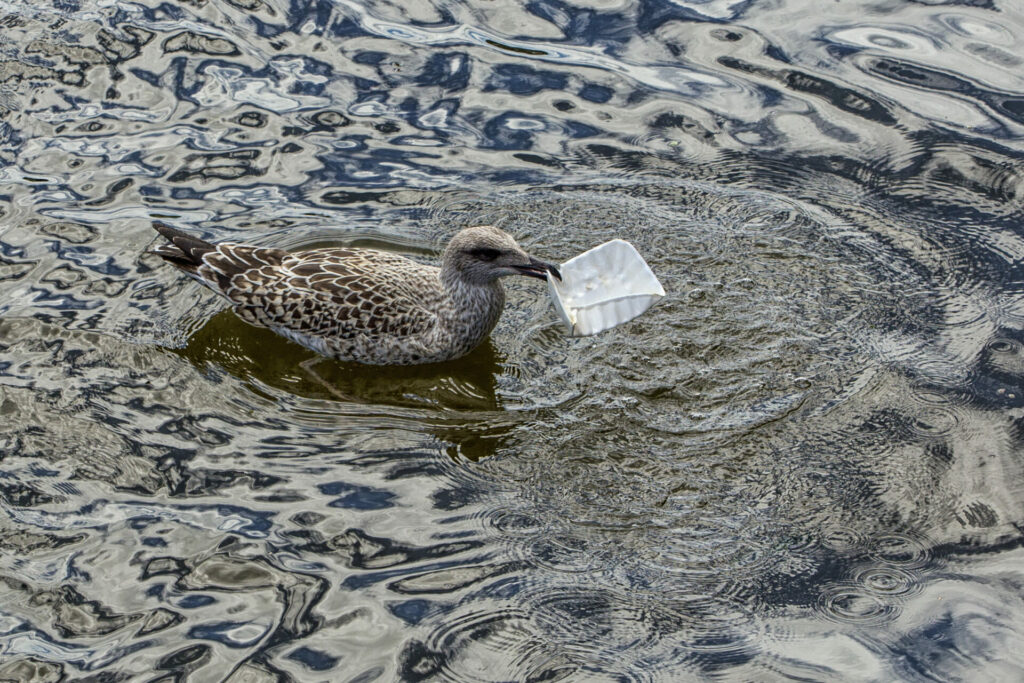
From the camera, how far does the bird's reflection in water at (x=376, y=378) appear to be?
25.1ft

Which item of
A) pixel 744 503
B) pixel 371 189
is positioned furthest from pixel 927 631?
pixel 371 189

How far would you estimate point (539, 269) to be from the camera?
7895mm

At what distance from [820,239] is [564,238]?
76.6 inches

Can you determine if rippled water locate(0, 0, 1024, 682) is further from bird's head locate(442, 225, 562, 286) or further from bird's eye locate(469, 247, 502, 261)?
bird's eye locate(469, 247, 502, 261)

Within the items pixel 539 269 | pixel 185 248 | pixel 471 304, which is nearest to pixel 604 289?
pixel 539 269

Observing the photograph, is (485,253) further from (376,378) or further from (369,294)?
(376,378)

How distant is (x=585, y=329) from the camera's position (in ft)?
24.8

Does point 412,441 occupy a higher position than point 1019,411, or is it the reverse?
point 1019,411

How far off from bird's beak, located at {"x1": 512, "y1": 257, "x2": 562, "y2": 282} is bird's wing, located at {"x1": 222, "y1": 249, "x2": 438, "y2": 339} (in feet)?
2.30

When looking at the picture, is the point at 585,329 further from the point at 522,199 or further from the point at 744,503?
the point at 522,199

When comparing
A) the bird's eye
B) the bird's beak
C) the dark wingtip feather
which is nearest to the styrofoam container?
the bird's beak

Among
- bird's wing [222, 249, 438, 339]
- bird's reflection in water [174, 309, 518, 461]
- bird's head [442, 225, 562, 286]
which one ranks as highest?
bird's head [442, 225, 562, 286]

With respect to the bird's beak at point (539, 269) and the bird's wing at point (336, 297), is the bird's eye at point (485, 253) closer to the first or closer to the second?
the bird's beak at point (539, 269)

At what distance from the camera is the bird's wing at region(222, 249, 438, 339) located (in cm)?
813
